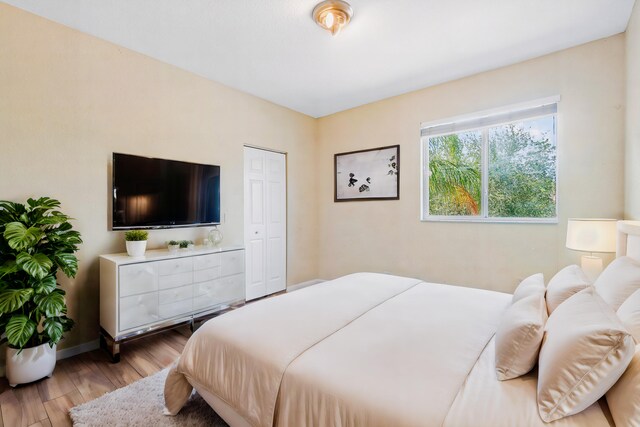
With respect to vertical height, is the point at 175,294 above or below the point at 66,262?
below

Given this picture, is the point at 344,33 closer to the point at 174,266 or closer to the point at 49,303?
the point at 174,266

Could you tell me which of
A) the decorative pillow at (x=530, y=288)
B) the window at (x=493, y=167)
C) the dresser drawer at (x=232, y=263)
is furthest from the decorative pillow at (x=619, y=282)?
the dresser drawer at (x=232, y=263)

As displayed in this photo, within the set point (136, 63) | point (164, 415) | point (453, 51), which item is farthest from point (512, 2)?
point (164, 415)

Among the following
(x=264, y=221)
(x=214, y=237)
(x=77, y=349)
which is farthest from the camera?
(x=264, y=221)

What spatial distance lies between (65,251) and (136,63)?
1.82 metres

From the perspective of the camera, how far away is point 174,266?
8.50 ft

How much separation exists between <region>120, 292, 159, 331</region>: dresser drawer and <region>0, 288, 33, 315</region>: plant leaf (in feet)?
1.82

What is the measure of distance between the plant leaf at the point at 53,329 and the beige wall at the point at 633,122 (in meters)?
4.11

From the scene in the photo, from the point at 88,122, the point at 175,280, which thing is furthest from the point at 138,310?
the point at 88,122

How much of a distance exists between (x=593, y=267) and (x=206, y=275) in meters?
3.27

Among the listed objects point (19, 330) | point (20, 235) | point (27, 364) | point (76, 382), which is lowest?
point (76, 382)

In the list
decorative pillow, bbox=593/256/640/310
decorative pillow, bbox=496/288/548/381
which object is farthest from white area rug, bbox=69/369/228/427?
decorative pillow, bbox=593/256/640/310

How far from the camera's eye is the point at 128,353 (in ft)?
8.11

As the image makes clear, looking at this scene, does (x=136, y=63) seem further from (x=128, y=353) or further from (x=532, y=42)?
(x=532, y=42)
